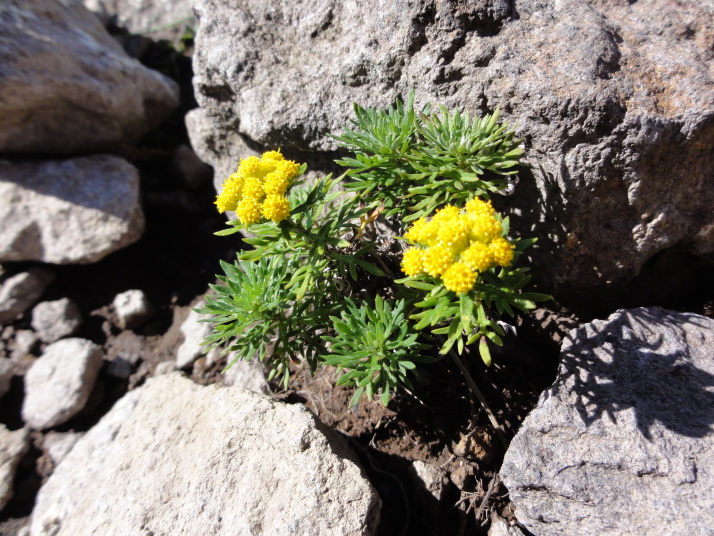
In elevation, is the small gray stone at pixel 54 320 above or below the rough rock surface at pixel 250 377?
below

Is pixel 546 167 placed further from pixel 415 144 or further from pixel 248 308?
pixel 248 308

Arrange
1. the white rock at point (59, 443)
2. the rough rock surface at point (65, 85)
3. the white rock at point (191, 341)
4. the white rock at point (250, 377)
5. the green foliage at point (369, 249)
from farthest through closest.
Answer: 1. the rough rock surface at point (65, 85)
2. the white rock at point (191, 341)
3. the white rock at point (59, 443)
4. the white rock at point (250, 377)
5. the green foliage at point (369, 249)

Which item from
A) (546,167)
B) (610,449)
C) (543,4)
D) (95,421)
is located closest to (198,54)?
(543,4)

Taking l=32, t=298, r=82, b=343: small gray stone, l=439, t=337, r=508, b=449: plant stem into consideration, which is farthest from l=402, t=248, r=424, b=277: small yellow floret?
l=32, t=298, r=82, b=343: small gray stone

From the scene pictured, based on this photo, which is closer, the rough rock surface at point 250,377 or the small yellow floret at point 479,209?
the small yellow floret at point 479,209

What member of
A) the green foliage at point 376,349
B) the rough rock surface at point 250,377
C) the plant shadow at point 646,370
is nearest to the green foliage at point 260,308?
the green foliage at point 376,349

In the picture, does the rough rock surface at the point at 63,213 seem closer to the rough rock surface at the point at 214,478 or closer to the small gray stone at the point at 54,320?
the small gray stone at the point at 54,320

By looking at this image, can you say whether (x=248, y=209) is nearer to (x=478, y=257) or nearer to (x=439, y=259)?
(x=439, y=259)
